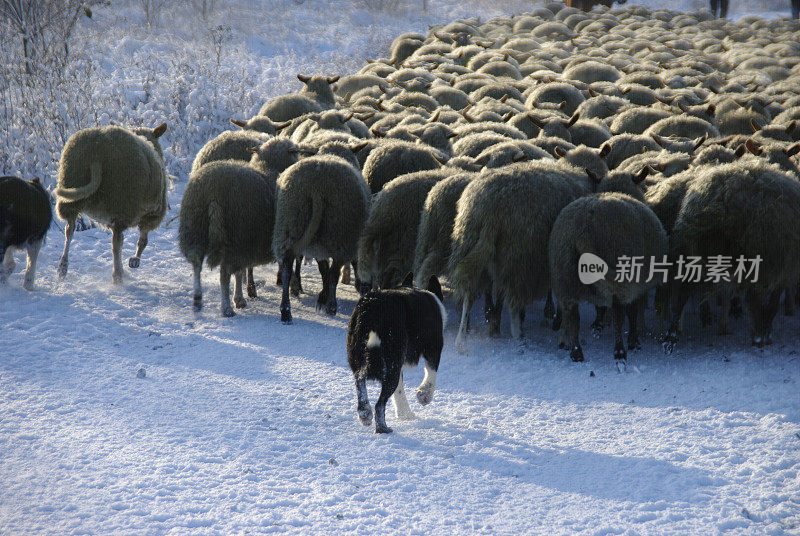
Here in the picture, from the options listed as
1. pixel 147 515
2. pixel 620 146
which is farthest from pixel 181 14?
pixel 147 515

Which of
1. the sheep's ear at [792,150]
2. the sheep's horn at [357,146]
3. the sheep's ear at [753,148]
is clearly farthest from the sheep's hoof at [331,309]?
the sheep's ear at [792,150]

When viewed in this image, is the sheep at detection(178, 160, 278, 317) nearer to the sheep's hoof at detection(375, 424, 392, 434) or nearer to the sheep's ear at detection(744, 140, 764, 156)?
the sheep's hoof at detection(375, 424, 392, 434)

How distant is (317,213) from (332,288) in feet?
2.58

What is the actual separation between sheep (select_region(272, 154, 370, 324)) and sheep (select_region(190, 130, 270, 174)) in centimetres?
143

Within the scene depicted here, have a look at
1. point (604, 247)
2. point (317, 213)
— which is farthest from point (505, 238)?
point (317, 213)

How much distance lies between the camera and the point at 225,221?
6375mm

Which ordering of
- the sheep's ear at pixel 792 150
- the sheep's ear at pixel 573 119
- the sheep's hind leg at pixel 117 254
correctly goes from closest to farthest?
1. the sheep's ear at pixel 792 150
2. the sheep's hind leg at pixel 117 254
3. the sheep's ear at pixel 573 119

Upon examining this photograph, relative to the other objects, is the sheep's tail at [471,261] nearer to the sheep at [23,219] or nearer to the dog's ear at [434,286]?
the dog's ear at [434,286]

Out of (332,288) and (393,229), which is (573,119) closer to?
(393,229)

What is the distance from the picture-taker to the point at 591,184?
6.38 meters

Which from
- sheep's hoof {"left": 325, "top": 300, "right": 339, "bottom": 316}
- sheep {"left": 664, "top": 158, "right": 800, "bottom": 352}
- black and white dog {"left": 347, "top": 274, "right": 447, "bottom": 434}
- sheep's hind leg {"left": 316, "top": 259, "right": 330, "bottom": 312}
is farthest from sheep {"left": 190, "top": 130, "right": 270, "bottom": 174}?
sheep {"left": 664, "top": 158, "right": 800, "bottom": 352}

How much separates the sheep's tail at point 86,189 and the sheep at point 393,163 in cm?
242

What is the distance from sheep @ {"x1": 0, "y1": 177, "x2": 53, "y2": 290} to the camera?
20.8 feet

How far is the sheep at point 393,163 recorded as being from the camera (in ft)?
23.7
